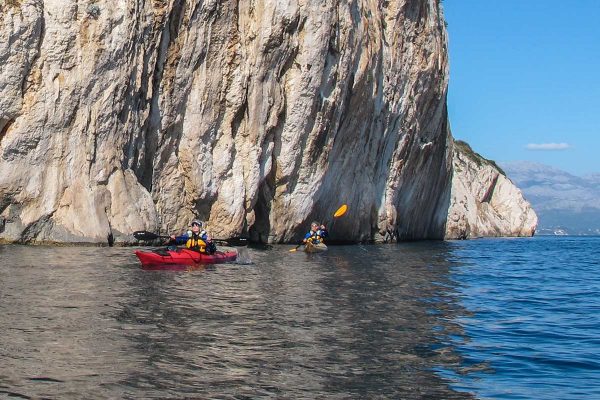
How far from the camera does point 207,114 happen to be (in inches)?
1460

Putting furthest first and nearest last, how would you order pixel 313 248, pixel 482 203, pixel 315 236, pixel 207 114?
pixel 482 203 < pixel 207 114 < pixel 315 236 < pixel 313 248

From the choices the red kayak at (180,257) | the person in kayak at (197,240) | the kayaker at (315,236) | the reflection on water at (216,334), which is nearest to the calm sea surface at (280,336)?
the reflection on water at (216,334)

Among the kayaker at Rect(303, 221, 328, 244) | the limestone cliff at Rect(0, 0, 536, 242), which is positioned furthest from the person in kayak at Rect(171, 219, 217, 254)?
the kayaker at Rect(303, 221, 328, 244)

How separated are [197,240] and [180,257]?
52.7 inches

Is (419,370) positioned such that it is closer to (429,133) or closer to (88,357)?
(88,357)

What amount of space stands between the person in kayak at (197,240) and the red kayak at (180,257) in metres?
0.25

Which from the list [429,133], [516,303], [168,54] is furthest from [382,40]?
[516,303]

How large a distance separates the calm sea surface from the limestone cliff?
798cm

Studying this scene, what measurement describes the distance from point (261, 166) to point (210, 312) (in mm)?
25318

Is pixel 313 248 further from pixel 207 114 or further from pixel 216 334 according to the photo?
pixel 216 334

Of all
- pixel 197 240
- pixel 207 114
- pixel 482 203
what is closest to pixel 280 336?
pixel 197 240

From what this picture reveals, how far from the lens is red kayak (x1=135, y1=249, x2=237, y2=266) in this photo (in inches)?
909

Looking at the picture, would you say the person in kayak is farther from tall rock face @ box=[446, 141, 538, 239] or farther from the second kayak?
tall rock face @ box=[446, 141, 538, 239]

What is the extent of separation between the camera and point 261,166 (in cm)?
3981
